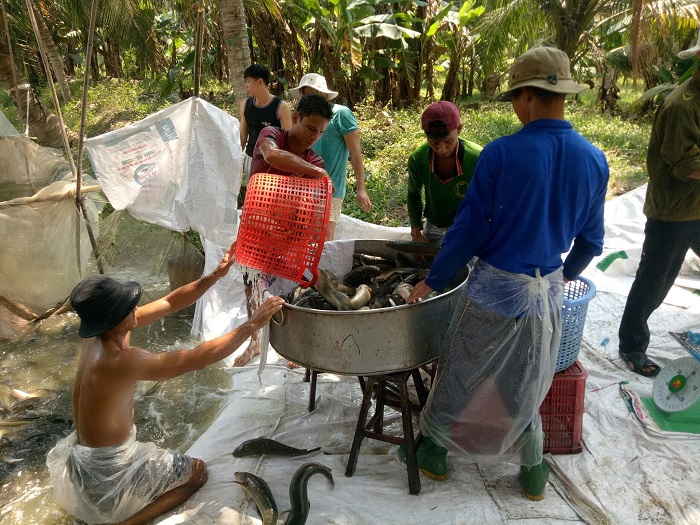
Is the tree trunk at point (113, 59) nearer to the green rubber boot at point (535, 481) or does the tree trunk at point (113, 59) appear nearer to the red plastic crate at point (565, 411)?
the red plastic crate at point (565, 411)

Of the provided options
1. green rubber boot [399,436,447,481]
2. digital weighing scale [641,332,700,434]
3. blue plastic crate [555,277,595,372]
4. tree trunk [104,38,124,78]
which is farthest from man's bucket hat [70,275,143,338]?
tree trunk [104,38,124,78]

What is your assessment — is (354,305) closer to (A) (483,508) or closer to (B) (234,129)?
(A) (483,508)

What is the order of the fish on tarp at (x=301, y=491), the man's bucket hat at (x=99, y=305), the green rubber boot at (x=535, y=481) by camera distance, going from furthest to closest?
Result: the green rubber boot at (x=535, y=481), the fish on tarp at (x=301, y=491), the man's bucket hat at (x=99, y=305)

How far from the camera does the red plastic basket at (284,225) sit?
2.48 meters

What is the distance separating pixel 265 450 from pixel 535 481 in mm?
1532

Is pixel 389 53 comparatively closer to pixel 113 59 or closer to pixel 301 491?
pixel 301 491

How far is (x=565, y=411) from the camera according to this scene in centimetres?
298

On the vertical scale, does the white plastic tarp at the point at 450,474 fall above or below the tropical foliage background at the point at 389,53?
below

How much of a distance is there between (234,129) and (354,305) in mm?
2484

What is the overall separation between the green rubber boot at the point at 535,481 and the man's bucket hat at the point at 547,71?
1843 mm

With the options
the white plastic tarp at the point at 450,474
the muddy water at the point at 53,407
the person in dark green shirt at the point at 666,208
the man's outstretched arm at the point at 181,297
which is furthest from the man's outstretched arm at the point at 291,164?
the person in dark green shirt at the point at 666,208

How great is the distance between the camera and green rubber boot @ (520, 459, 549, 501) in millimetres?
2717

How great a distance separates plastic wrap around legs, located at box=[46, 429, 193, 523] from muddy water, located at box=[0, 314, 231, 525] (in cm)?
53

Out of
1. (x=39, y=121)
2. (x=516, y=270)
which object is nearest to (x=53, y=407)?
(x=516, y=270)
